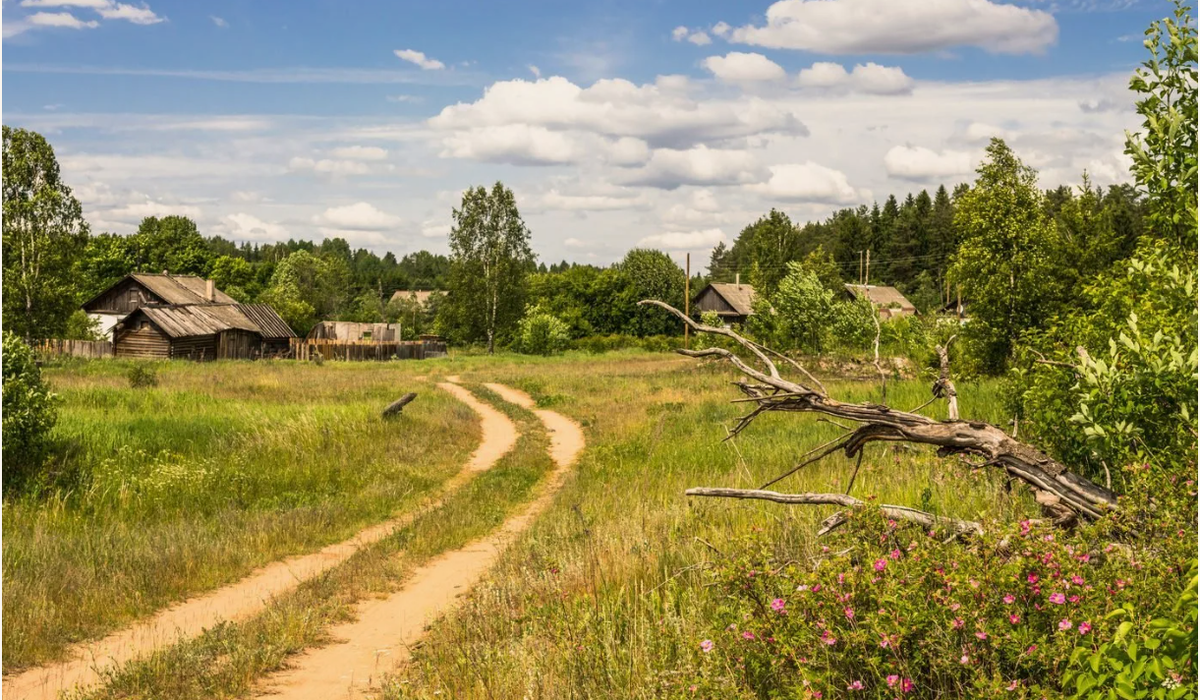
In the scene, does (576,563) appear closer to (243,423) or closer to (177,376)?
(243,423)

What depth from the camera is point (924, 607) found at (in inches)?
155

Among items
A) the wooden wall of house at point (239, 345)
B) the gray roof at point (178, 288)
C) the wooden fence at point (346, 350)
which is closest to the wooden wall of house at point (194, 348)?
the wooden wall of house at point (239, 345)

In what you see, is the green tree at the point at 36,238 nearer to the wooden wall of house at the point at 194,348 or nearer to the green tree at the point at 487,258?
the wooden wall of house at the point at 194,348

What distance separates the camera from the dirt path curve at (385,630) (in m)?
6.51

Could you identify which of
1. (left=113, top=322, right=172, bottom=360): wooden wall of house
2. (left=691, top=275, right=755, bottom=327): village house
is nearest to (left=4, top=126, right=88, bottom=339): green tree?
(left=113, top=322, right=172, bottom=360): wooden wall of house

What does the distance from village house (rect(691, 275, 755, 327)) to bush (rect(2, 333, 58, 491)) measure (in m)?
59.2

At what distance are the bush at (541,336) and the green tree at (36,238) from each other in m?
29.7

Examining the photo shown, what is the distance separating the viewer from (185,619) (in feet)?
26.9

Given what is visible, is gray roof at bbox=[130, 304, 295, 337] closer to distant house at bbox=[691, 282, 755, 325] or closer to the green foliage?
distant house at bbox=[691, 282, 755, 325]

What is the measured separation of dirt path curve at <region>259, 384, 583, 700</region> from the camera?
256 inches

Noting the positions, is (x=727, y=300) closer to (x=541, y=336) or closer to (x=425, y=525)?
(x=541, y=336)

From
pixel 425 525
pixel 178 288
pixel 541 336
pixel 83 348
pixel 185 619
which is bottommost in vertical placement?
pixel 185 619

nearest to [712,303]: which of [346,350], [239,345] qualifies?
[346,350]

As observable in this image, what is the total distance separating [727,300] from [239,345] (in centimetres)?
3705
